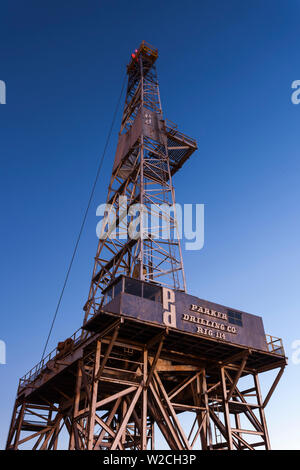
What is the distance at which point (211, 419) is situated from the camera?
3162 cm

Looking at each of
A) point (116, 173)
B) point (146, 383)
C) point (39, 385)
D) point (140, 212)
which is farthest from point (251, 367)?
point (116, 173)

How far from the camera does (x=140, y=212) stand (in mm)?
33969

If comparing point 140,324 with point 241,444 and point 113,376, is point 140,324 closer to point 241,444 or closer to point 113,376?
point 113,376

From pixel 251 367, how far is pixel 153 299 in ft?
35.7

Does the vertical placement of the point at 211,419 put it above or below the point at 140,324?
below

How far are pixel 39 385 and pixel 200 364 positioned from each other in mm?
13613
